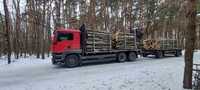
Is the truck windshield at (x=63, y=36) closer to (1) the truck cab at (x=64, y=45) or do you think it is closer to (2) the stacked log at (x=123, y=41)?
(1) the truck cab at (x=64, y=45)

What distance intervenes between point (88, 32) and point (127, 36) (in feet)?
13.3

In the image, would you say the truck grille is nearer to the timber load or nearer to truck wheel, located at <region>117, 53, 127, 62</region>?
the timber load

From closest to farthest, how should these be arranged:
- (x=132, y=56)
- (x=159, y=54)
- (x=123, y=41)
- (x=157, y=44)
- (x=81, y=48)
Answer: (x=81, y=48) < (x=123, y=41) < (x=132, y=56) < (x=159, y=54) < (x=157, y=44)

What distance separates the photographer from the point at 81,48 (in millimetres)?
18297

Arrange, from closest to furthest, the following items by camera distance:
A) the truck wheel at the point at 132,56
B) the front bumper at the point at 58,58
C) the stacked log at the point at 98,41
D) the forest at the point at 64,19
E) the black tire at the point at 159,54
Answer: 1. the front bumper at the point at 58,58
2. the stacked log at the point at 98,41
3. the truck wheel at the point at 132,56
4. the black tire at the point at 159,54
5. the forest at the point at 64,19

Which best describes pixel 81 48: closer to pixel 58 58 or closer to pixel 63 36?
pixel 63 36

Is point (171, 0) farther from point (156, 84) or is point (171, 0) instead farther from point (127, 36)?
point (127, 36)

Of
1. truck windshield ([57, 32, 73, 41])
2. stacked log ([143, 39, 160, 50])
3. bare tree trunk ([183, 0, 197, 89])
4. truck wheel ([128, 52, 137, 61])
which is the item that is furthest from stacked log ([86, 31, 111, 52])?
bare tree trunk ([183, 0, 197, 89])

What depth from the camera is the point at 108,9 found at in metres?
34.5

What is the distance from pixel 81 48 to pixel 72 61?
1.09 m

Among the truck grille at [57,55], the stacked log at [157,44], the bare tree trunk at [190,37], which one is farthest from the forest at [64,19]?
the bare tree trunk at [190,37]

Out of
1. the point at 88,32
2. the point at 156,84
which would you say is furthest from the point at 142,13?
the point at 156,84

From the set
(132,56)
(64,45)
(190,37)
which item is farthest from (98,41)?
(190,37)

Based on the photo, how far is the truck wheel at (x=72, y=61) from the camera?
1762cm
